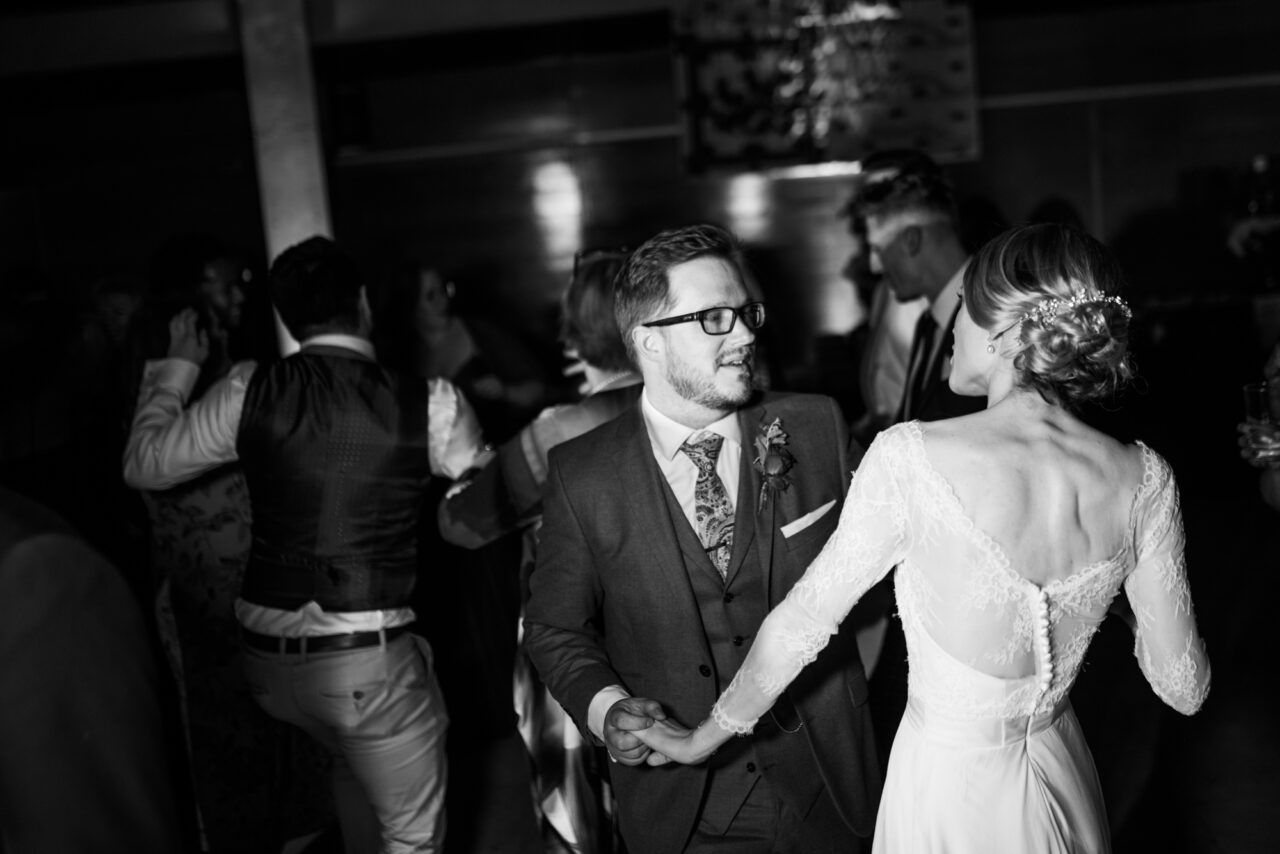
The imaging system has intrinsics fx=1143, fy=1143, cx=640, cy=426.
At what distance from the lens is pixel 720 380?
206 cm

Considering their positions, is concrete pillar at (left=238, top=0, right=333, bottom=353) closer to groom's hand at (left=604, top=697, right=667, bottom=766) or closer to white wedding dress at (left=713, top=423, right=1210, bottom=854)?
groom's hand at (left=604, top=697, right=667, bottom=766)

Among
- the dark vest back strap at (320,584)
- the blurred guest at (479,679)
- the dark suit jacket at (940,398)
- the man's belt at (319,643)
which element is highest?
the dark suit jacket at (940,398)

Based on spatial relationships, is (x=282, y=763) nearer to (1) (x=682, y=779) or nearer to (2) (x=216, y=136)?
(1) (x=682, y=779)

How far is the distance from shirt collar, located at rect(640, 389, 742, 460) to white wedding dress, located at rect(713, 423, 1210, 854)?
18.8 inches

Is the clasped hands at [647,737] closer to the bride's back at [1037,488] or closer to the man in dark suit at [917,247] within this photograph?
the bride's back at [1037,488]

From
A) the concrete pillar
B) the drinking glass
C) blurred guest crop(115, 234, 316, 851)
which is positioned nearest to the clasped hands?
the drinking glass

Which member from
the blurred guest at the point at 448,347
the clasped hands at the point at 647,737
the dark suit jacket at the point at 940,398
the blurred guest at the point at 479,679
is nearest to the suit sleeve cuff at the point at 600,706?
the clasped hands at the point at 647,737

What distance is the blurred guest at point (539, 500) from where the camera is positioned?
8.85 feet

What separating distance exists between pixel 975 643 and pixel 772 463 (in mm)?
517

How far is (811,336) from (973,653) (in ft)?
20.9

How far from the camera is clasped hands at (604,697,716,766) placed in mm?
1799

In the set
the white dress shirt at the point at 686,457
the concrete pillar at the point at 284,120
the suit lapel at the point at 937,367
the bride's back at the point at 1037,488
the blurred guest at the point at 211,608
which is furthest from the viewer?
the concrete pillar at the point at 284,120

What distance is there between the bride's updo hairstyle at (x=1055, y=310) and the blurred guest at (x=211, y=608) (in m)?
2.15

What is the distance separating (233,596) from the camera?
3.28 meters
